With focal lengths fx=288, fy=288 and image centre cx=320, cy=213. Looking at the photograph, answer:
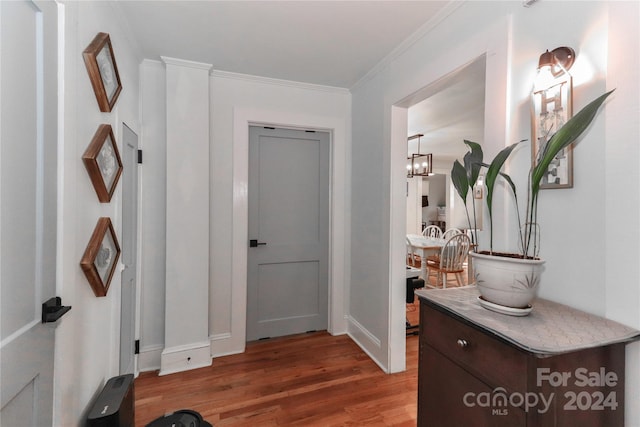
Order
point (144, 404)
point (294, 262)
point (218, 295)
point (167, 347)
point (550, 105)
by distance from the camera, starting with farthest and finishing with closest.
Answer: point (294, 262), point (218, 295), point (167, 347), point (144, 404), point (550, 105)

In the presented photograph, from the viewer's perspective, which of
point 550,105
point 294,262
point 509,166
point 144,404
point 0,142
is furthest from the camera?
point 294,262

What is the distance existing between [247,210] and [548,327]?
2311 mm

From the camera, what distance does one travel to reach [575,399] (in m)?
0.88

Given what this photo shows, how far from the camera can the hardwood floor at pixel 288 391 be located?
1827 mm

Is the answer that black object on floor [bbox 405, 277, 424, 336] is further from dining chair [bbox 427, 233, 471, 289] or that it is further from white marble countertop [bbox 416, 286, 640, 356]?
white marble countertop [bbox 416, 286, 640, 356]

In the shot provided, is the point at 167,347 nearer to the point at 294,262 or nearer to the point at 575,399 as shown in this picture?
the point at 294,262

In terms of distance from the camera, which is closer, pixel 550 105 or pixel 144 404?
pixel 550 105

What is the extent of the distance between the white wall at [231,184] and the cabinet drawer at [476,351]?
5.80 ft

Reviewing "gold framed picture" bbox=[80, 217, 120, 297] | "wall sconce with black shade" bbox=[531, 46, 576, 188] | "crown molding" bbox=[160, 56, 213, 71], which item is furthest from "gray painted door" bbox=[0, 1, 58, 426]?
Answer: "wall sconce with black shade" bbox=[531, 46, 576, 188]

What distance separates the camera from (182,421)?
59.1 inches

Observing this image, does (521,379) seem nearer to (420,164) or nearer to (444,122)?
(444,122)

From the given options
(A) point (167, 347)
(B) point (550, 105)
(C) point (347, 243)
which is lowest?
(A) point (167, 347)

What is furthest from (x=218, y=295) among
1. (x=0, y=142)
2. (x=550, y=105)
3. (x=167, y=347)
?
(x=550, y=105)

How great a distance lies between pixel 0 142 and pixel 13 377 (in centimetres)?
71
